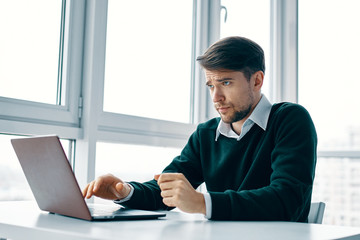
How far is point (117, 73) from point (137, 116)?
0.78 feet

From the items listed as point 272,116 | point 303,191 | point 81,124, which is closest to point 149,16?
point 81,124

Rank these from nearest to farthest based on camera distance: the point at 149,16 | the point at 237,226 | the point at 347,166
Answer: the point at 237,226 → the point at 149,16 → the point at 347,166

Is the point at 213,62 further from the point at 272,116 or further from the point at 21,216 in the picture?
the point at 21,216

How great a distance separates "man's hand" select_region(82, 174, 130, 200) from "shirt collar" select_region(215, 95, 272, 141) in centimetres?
50

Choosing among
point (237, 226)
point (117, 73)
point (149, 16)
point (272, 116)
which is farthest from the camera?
point (149, 16)

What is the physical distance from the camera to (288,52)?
123 inches

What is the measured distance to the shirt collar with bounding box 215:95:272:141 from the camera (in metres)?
1.60

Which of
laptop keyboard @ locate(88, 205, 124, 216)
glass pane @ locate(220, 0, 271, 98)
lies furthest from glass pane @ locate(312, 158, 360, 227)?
laptop keyboard @ locate(88, 205, 124, 216)

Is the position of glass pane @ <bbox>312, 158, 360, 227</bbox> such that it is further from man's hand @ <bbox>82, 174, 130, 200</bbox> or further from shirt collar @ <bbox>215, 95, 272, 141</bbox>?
man's hand @ <bbox>82, 174, 130, 200</bbox>

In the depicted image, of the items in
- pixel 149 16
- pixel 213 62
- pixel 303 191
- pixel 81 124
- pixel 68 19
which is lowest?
pixel 303 191

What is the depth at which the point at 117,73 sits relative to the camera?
7.04ft

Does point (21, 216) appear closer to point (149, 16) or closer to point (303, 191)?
point (303, 191)

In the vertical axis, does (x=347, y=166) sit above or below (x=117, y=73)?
below

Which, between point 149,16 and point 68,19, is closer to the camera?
point 68,19
